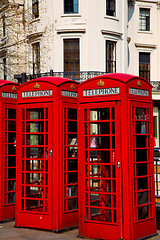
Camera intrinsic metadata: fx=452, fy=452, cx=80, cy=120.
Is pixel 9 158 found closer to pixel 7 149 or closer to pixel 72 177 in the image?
pixel 7 149

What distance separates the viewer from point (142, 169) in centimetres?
767

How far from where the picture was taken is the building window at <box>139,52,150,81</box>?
30.7 m

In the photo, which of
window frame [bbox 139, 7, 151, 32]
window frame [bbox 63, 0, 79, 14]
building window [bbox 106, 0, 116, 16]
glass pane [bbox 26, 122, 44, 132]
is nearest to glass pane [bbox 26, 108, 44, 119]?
glass pane [bbox 26, 122, 44, 132]

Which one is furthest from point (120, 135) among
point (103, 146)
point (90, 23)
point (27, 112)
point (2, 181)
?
point (90, 23)

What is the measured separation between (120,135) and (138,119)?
19.1 inches

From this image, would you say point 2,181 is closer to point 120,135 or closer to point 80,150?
point 80,150

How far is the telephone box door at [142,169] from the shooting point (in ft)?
24.5

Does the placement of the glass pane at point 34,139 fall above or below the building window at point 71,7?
below

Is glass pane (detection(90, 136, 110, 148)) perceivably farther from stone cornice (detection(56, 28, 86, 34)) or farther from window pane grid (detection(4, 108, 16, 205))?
stone cornice (detection(56, 28, 86, 34))

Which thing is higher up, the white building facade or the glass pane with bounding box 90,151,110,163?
the white building facade

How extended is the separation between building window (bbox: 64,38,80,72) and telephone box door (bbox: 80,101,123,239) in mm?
18043

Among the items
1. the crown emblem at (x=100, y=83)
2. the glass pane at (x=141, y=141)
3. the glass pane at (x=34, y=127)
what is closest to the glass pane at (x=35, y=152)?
the glass pane at (x=34, y=127)

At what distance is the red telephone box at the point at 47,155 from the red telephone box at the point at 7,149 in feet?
2.85

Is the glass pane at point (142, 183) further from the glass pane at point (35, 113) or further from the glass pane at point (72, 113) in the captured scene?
the glass pane at point (35, 113)
